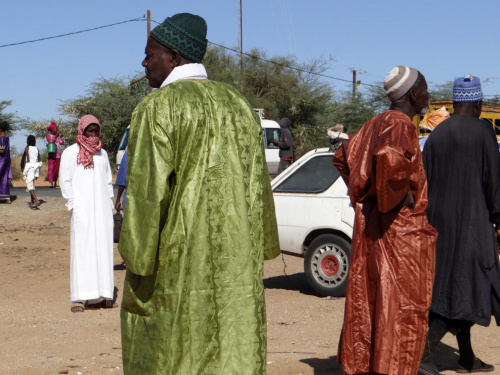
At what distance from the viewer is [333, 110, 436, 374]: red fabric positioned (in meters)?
4.50

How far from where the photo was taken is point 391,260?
4531 millimetres

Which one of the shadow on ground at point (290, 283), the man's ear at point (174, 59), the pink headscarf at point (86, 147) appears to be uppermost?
the man's ear at point (174, 59)

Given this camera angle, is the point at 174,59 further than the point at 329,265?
No

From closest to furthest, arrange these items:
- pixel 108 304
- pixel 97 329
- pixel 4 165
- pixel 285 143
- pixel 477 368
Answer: pixel 477 368 → pixel 97 329 → pixel 108 304 → pixel 4 165 → pixel 285 143

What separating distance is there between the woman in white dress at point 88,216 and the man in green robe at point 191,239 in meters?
5.41

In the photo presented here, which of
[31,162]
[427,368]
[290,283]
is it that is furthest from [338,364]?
[31,162]

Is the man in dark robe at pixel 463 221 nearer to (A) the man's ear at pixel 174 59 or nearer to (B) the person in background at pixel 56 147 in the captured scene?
(A) the man's ear at pixel 174 59

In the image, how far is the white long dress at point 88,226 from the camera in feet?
27.7

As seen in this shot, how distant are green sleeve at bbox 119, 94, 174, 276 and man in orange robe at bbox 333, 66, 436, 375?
1.62 meters

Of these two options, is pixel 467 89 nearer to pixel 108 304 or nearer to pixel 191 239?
pixel 191 239

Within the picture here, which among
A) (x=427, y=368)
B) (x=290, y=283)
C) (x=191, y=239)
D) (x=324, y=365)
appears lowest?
(x=290, y=283)

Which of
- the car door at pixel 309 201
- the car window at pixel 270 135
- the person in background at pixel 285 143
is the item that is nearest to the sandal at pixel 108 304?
the car door at pixel 309 201

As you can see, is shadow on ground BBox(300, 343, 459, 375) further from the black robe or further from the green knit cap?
the green knit cap

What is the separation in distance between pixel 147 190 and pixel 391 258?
6.32 feet
